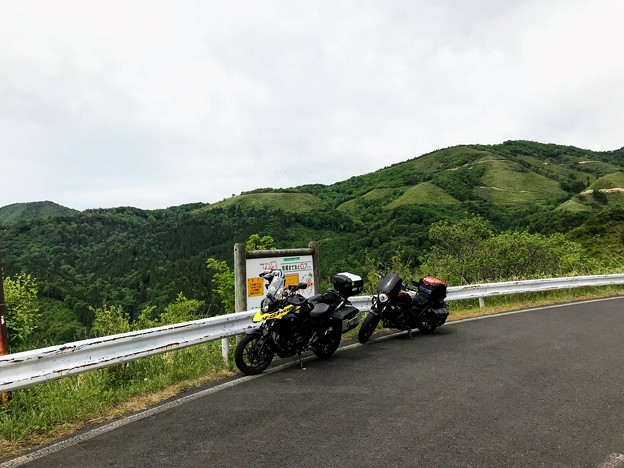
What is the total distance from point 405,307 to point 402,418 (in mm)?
3701

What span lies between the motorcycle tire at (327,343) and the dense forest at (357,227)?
19207mm

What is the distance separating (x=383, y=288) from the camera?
7.14 meters

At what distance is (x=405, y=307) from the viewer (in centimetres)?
735

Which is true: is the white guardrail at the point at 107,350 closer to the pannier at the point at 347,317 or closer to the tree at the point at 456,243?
the pannier at the point at 347,317

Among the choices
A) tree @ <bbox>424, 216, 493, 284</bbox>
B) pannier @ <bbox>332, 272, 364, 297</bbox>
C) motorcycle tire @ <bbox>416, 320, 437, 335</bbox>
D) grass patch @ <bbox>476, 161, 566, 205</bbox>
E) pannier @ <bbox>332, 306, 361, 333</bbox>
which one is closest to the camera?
pannier @ <bbox>332, 306, 361, 333</bbox>

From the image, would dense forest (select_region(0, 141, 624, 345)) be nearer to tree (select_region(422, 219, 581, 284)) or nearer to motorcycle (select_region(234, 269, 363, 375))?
tree (select_region(422, 219, 581, 284))

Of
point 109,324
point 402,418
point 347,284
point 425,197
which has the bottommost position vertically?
point 402,418

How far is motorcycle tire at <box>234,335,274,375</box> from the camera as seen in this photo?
17.1 feet

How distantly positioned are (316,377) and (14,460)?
2.97 m

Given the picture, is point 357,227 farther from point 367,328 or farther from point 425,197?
point 367,328

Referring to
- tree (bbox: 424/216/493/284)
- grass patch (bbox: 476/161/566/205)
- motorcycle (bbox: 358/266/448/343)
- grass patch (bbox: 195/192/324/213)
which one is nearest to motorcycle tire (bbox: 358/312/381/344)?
motorcycle (bbox: 358/266/448/343)

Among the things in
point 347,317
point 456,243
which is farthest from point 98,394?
point 456,243

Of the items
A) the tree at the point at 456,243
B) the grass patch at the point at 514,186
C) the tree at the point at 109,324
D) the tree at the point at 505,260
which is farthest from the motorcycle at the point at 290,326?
the grass patch at the point at 514,186

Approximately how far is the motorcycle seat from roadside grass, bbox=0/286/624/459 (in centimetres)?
128
